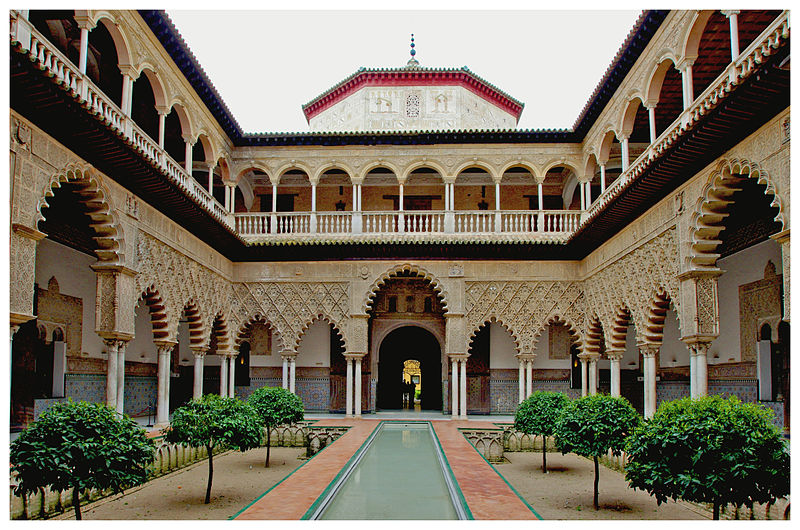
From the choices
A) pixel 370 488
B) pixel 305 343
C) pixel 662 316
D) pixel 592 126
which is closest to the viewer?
pixel 370 488

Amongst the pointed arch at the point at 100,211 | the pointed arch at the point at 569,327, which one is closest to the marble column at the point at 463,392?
the pointed arch at the point at 569,327

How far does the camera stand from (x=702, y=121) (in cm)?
753

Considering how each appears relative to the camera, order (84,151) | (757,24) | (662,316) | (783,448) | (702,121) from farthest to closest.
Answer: (662,316) → (757,24) → (84,151) → (702,121) → (783,448)

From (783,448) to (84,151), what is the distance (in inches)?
319

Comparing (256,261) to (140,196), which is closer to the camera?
(140,196)

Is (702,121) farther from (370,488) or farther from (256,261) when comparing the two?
(256,261)

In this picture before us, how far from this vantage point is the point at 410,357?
1914 centimetres

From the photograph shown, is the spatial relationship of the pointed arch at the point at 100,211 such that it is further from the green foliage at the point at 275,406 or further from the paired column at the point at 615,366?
the paired column at the point at 615,366

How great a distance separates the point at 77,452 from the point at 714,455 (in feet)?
16.2

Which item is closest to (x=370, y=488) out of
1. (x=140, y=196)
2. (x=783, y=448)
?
(x=783, y=448)

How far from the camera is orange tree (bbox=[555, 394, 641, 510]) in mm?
7484

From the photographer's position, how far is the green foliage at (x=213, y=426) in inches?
295

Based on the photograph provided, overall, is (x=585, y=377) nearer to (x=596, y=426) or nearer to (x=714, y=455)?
(x=596, y=426)

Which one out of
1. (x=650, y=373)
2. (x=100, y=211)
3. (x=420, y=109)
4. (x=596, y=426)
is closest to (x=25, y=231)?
(x=100, y=211)
